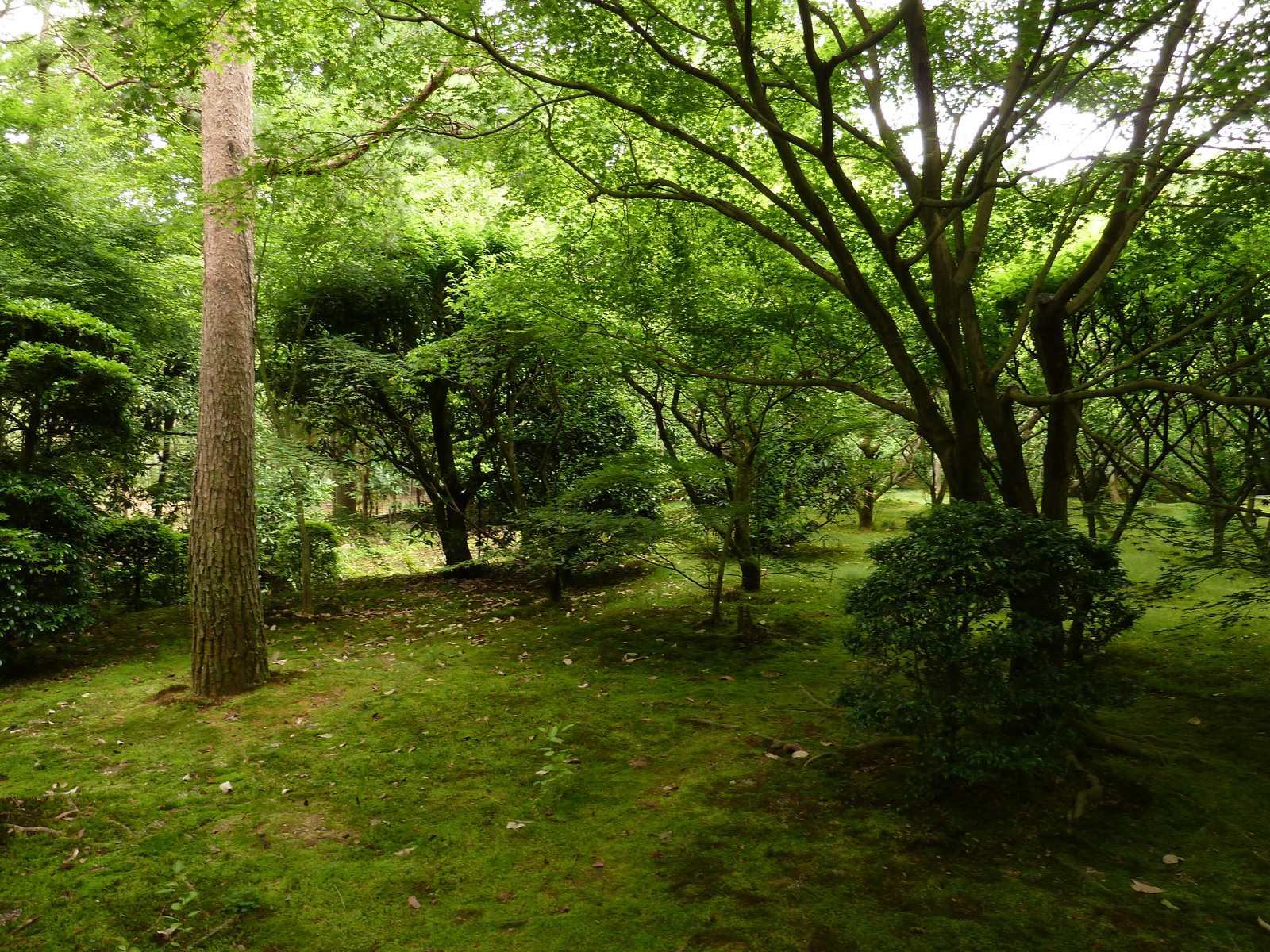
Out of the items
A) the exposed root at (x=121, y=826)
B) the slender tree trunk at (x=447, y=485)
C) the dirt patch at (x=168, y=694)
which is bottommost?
the exposed root at (x=121, y=826)

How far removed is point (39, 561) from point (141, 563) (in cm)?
346

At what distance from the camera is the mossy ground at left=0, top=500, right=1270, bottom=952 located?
113 inches

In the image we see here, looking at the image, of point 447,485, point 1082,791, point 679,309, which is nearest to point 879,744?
point 1082,791

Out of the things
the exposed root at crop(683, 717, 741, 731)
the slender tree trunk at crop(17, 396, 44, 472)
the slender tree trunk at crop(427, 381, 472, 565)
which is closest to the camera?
the exposed root at crop(683, 717, 741, 731)

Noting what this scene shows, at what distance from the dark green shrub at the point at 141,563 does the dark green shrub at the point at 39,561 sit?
5.68ft

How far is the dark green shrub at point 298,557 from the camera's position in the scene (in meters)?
10.1

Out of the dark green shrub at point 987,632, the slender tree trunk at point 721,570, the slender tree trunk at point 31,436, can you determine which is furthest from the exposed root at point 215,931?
the slender tree trunk at point 31,436

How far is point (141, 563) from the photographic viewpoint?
30.4 feet

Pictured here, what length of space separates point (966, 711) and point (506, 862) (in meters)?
2.45

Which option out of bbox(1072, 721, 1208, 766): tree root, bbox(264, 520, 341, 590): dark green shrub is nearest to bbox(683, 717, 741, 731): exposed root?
bbox(1072, 721, 1208, 766): tree root

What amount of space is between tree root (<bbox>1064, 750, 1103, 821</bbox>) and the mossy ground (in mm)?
69

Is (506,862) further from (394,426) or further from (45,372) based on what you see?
(394,426)

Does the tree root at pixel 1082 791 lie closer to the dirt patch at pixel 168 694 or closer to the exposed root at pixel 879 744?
the exposed root at pixel 879 744

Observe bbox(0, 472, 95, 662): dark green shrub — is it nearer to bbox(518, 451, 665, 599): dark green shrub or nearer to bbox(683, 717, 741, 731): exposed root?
bbox(518, 451, 665, 599): dark green shrub
